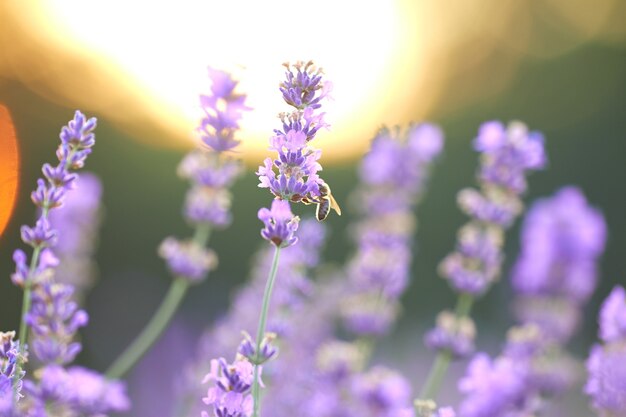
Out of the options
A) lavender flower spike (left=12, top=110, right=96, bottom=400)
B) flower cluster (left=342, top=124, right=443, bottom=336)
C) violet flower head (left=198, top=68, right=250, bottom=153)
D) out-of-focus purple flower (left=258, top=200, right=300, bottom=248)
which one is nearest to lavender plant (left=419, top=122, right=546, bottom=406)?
flower cluster (left=342, top=124, right=443, bottom=336)

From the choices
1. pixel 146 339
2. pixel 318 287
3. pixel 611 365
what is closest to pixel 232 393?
pixel 611 365

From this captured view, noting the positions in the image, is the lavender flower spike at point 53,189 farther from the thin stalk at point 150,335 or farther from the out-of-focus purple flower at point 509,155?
the out-of-focus purple flower at point 509,155

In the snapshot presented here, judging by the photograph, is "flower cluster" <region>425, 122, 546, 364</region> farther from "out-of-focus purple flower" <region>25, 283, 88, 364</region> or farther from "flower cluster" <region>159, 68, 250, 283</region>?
"out-of-focus purple flower" <region>25, 283, 88, 364</region>

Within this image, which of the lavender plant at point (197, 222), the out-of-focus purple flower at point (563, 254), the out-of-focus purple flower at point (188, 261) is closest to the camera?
the lavender plant at point (197, 222)

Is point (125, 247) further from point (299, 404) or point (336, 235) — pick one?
point (299, 404)

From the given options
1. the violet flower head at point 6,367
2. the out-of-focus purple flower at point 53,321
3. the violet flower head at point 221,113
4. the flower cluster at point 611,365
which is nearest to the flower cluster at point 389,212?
the flower cluster at point 611,365
